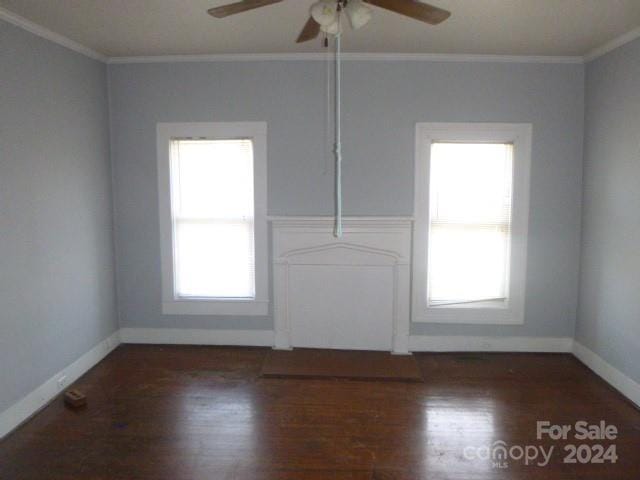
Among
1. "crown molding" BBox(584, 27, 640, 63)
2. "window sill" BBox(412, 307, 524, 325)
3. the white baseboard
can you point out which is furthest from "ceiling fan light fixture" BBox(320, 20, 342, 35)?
the white baseboard

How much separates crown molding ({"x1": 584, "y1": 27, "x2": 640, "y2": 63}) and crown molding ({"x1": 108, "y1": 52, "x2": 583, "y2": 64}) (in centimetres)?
12

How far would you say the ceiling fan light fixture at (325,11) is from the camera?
1974 millimetres

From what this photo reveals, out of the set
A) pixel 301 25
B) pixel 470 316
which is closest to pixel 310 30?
pixel 301 25

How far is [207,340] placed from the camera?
4.30 meters

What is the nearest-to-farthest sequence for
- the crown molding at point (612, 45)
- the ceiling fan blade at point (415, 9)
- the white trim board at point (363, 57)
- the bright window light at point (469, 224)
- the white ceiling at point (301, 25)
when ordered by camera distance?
the ceiling fan blade at point (415, 9), the white ceiling at point (301, 25), the crown molding at point (612, 45), the white trim board at point (363, 57), the bright window light at point (469, 224)

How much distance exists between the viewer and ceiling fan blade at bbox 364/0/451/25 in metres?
1.97

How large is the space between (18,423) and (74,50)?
107 inches

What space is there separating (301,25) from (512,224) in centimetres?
241

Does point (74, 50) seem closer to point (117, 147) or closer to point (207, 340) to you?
point (117, 147)

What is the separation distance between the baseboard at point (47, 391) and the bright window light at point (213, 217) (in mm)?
784

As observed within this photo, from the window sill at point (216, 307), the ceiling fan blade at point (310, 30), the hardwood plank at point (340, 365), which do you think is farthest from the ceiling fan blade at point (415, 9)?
the window sill at point (216, 307)

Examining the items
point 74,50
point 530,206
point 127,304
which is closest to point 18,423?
point 127,304

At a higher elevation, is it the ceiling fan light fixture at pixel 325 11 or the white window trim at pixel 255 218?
the ceiling fan light fixture at pixel 325 11

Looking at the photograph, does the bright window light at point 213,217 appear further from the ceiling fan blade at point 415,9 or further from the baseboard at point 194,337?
the ceiling fan blade at point 415,9
